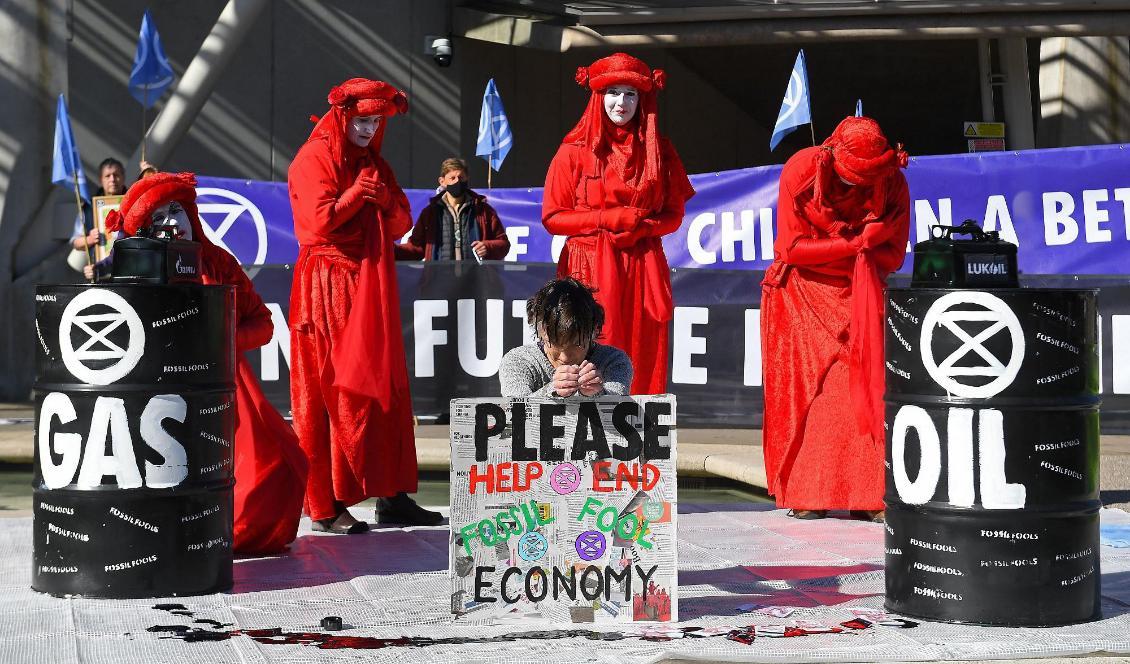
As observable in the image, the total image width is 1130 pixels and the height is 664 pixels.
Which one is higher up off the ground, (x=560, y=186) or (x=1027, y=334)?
(x=560, y=186)

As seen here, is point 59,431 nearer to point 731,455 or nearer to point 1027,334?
point 1027,334

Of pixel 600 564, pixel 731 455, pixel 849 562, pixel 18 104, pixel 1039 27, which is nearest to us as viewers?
pixel 600 564

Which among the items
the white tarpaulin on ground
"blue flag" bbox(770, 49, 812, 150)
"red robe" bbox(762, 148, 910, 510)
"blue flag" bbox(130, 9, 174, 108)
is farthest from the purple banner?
the white tarpaulin on ground

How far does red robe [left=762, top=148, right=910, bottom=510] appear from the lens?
709 cm

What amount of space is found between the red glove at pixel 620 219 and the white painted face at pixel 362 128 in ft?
3.45

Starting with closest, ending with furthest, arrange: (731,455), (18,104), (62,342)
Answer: (62,342)
(731,455)
(18,104)

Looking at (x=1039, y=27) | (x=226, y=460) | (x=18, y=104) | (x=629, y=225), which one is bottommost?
(x=226, y=460)

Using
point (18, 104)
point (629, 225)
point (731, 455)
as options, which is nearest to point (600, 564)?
point (629, 225)

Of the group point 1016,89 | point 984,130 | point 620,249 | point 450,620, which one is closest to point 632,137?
point 620,249

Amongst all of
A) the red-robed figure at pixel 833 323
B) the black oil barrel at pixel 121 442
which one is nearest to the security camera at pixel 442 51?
the red-robed figure at pixel 833 323

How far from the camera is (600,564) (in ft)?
15.8

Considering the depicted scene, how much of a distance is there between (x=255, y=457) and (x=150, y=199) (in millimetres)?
1032

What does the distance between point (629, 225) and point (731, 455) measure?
2.37 metres

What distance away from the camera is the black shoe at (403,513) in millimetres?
7066
